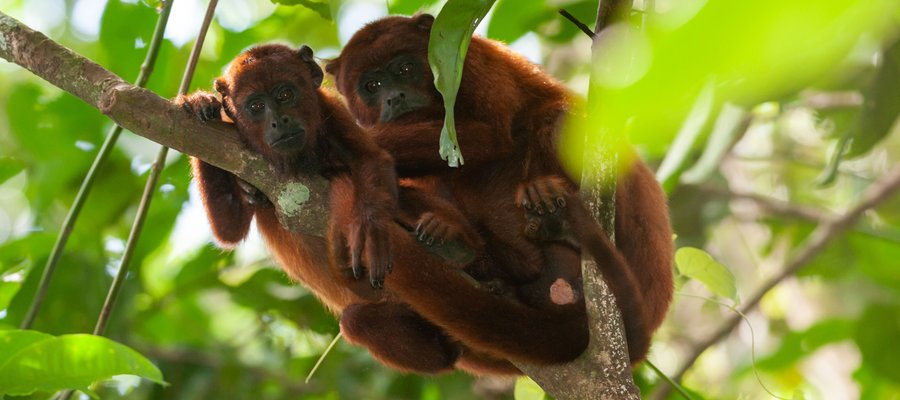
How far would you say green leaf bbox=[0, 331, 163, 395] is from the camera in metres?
2.45

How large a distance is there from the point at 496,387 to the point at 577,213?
8.27 feet

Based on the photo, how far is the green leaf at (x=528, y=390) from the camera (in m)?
3.62

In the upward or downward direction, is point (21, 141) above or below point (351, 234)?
above

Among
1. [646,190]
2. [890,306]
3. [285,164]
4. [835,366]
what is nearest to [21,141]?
[285,164]

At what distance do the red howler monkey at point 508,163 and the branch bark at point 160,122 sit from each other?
439 millimetres

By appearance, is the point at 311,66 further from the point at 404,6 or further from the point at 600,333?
the point at 600,333

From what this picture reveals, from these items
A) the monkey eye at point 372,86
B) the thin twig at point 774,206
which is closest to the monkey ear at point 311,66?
the monkey eye at point 372,86

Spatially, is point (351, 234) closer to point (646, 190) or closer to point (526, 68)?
point (646, 190)

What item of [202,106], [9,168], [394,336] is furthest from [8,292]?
[394,336]

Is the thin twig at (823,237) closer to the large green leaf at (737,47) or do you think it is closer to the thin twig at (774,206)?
the thin twig at (774,206)

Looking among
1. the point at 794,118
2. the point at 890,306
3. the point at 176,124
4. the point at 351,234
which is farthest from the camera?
the point at 794,118

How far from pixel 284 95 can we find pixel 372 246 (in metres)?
0.88

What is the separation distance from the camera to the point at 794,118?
991 centimetres

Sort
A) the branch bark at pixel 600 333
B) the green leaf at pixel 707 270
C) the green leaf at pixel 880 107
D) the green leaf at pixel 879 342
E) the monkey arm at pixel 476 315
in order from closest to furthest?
the branch bark at pixel 600 333
the monkey arm at pixel 476 315
the green leaf at pixel 707 270
the green leaf at pixel 880 107
the green leaf at pixel 879 342
